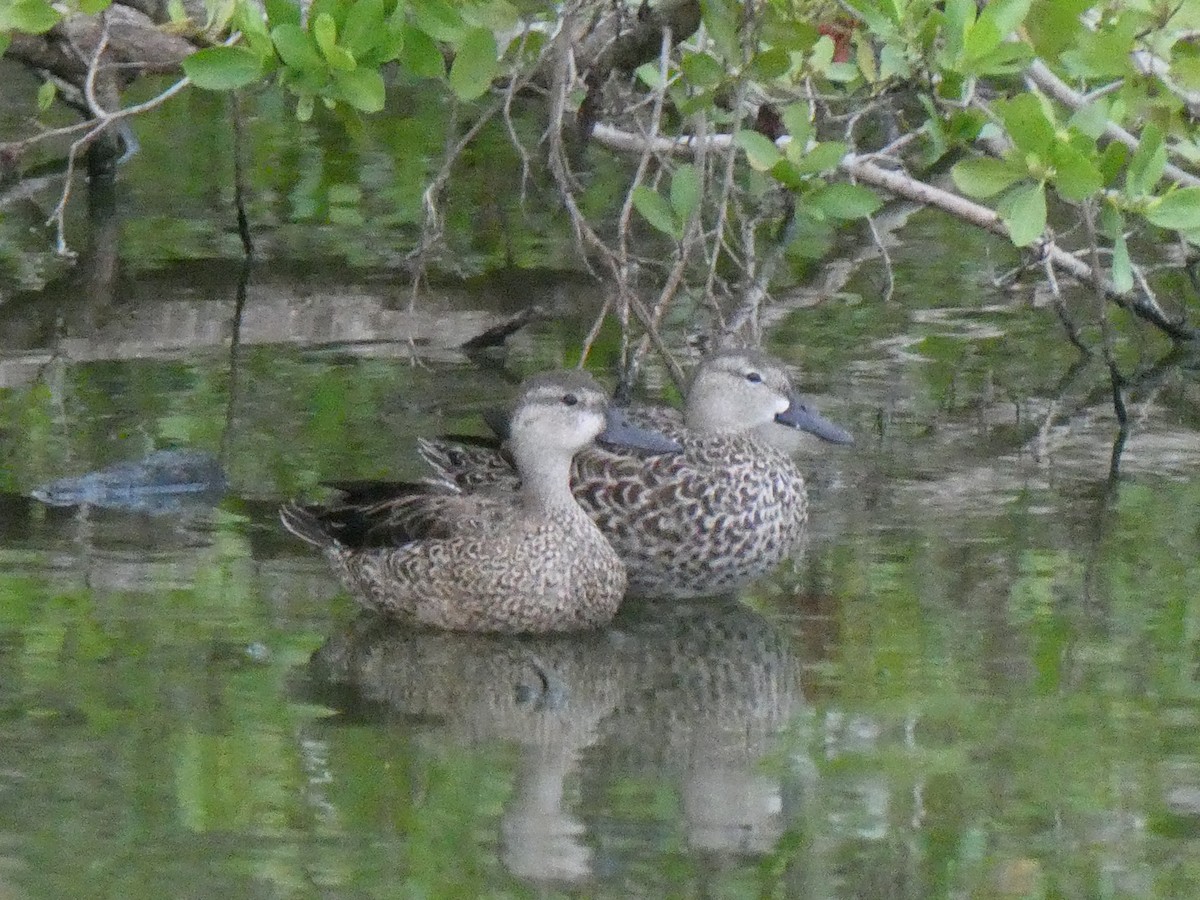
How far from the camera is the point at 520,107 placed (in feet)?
51.1

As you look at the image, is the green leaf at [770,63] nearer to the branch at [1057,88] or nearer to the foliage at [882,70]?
the foliage at [882,70]

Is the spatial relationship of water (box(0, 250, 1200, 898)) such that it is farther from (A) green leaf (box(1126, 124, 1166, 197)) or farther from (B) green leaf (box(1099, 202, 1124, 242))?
(A) green leaf (box(1126, 124, 1166, 197))

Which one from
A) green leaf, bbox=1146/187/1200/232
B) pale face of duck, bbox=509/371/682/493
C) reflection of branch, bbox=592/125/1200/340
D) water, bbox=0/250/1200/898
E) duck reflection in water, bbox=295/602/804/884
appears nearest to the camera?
water, bbox=0/250/1200/898

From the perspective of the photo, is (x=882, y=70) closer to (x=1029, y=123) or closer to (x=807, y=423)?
(x=1029, y=123)

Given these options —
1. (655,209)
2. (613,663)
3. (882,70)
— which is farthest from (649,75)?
(613,663)

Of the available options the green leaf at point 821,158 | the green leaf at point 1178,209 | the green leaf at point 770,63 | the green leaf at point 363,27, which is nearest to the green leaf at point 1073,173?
the green leaf at point 1178,209

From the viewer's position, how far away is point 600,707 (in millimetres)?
6223

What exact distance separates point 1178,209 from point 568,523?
1906mm

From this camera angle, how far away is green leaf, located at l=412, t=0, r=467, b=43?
615 centimetres

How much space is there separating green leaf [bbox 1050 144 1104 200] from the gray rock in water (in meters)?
3.23

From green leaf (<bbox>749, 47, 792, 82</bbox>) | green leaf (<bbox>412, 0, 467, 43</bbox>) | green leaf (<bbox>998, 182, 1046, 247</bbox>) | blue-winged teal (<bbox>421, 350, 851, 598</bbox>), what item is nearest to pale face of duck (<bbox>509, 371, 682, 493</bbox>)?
blue-winged teal (<bbox>421, 350, 851, 598</bbox>)

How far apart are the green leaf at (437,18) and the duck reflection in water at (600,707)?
5.57ft

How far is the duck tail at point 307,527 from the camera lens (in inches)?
282

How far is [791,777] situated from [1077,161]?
1684 millimetres
